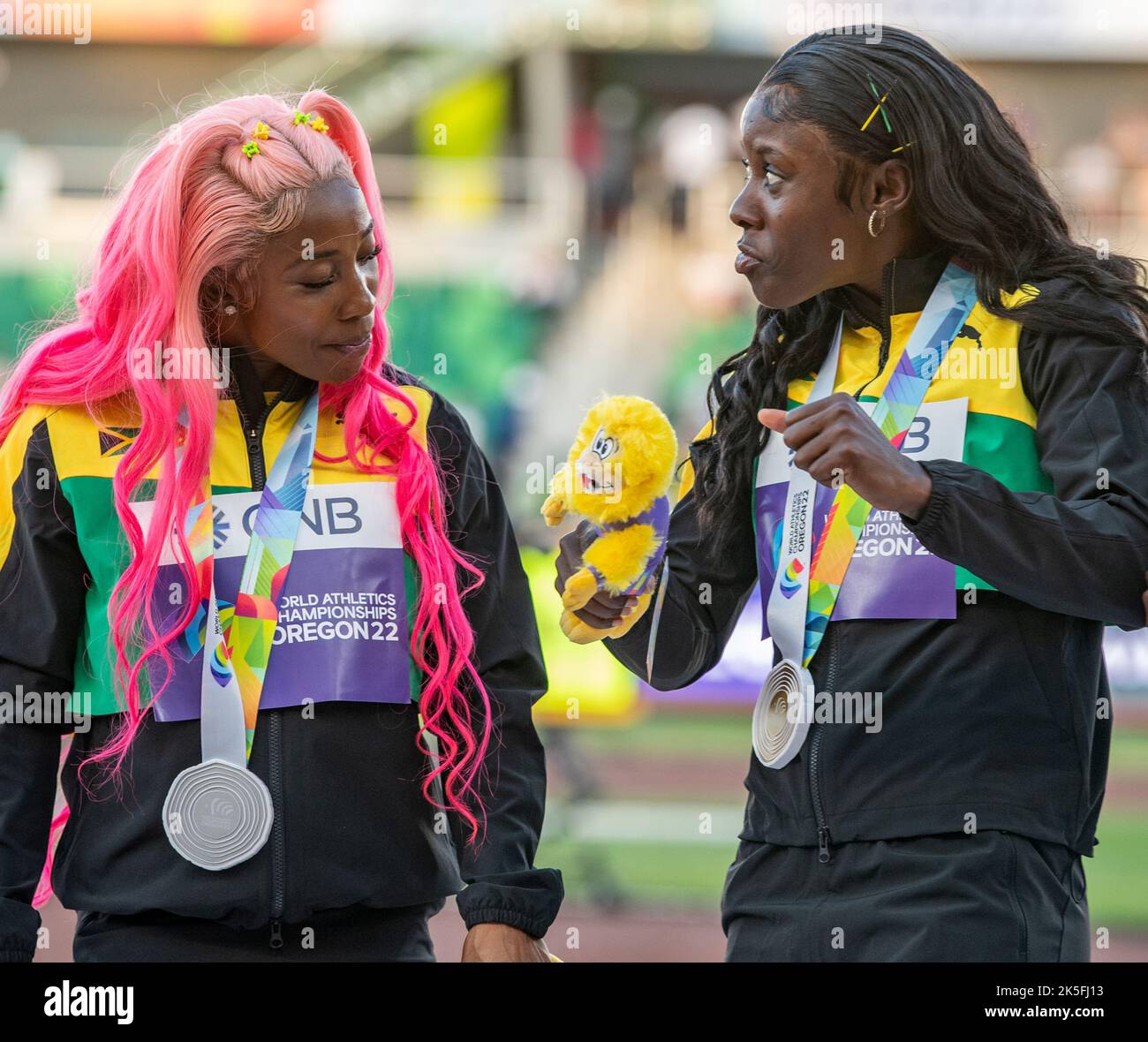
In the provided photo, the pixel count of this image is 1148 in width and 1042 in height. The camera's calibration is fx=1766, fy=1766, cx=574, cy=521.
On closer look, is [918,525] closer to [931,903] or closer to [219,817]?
[931,903]

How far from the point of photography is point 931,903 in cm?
249

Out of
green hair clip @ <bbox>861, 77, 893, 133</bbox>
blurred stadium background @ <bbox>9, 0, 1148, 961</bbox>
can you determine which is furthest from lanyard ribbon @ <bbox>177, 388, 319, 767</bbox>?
blurred stadium background @ <bbox>9, 0, 1148, 961</bbox>

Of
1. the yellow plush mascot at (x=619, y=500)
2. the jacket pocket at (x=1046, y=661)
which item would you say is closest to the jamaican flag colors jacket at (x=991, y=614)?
the jacket pocket at (x=1046, y=661)

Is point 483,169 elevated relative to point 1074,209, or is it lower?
elevated

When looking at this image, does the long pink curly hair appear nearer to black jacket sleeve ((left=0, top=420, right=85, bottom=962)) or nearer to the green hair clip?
black jacket sleeve ((left=0, top=420, right=85, bottom=962))

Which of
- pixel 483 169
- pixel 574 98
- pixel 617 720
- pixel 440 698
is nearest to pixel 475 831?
pixel 440 698

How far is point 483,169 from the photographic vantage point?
19.6 m

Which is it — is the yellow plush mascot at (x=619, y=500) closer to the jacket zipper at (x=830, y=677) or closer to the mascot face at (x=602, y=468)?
the mascot face at (x=602, y=468)

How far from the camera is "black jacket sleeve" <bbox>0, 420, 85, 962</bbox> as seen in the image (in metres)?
2.63

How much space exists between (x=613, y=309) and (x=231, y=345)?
1473 centimetres

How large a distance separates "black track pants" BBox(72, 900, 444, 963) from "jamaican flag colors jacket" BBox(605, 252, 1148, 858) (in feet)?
2.03

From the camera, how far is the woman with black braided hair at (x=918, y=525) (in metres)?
2.46

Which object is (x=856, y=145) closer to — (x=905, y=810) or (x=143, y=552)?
(x=905, y=810)

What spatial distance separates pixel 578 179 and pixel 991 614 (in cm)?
1682
